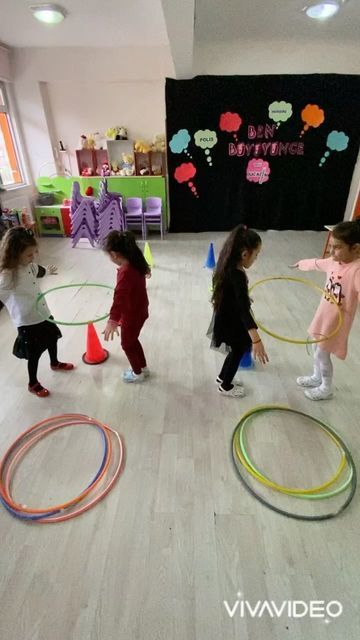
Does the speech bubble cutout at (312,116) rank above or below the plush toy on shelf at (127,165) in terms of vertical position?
above

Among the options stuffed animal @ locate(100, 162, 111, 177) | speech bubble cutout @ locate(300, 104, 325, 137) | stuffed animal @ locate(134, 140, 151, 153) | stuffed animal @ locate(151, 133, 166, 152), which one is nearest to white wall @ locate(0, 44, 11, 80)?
stuffed animal @ locate(100, 162, 111, 177)

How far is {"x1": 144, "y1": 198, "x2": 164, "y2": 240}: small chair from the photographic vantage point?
219 inches

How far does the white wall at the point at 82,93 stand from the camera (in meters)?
5.19

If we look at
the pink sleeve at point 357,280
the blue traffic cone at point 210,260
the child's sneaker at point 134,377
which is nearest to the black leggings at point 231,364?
the child's sneaker at point 134,377

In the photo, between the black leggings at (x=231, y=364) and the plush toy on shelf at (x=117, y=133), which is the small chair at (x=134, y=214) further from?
the black leggings at (x=231, y=364)

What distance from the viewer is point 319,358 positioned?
2100 mm

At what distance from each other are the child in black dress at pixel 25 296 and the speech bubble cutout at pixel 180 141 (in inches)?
173

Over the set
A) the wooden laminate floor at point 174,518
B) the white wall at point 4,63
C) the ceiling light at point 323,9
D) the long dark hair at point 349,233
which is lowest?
the wooden laminate floor at point 174,518

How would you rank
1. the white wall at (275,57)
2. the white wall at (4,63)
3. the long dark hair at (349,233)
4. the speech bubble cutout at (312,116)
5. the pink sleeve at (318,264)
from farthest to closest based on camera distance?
the speech bubble cutout at (312,116)
the white wall at (275,57)
the white wall at (4,63)
the pink sleeve at (318,264)
the long dark hair at (349,233)

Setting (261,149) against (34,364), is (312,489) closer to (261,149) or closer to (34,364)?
(34,364)

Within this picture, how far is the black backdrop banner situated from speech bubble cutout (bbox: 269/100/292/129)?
1 cm

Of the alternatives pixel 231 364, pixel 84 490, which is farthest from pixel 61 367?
pixel 231 364

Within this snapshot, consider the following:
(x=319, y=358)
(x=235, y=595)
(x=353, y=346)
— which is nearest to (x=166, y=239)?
(x=353, y=346)

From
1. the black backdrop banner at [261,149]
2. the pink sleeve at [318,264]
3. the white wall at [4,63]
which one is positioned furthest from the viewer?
the black backdrop banner at [261,149]
